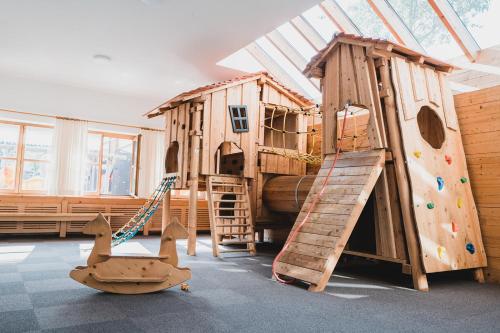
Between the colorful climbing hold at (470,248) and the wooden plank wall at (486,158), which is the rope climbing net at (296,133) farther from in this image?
the colorful climbing hold at (470,248)

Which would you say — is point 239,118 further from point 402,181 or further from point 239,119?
point 402,181

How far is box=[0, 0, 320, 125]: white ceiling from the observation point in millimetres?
5043

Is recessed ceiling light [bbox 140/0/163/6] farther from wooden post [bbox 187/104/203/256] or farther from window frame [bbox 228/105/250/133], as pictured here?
window frame [bbox 228/105/250/133]

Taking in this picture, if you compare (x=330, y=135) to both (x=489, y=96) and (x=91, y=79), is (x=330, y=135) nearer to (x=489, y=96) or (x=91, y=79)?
(x=489, y=96)

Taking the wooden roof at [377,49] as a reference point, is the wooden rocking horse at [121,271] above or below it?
below

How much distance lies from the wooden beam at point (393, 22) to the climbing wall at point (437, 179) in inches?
55.7

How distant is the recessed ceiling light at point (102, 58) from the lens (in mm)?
6543

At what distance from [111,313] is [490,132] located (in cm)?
420

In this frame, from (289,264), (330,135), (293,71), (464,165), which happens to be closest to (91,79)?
(293,71)

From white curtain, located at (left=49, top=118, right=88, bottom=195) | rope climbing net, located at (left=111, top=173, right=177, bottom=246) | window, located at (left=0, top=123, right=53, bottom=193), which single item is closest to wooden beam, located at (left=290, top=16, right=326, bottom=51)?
rope climbing net, located at (left=111, top=173, right=177, bottom=246)

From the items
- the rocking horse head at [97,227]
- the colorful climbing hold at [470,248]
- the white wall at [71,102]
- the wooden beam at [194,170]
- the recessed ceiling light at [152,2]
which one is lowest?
the colorful climbing hold at [470,248]

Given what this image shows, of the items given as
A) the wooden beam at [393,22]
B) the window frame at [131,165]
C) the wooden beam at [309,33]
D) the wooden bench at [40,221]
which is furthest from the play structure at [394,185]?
the window frame at [131,165]

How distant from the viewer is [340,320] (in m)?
2.49

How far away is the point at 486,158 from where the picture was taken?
4.12 m
